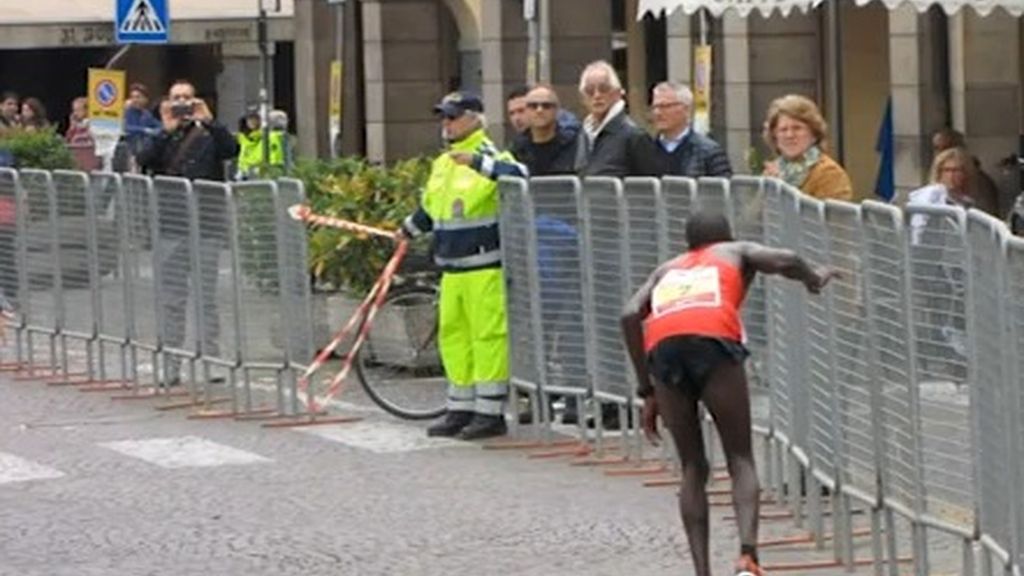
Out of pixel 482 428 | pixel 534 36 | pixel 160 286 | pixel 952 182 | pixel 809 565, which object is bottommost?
pixel 809 565

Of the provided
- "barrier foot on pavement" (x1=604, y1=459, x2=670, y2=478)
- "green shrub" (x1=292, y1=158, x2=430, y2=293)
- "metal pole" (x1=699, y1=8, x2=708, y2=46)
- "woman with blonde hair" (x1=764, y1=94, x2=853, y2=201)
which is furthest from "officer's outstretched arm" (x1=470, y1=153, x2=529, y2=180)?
"metal pole" (x1=699, y1=8, x2=708, y2=46)

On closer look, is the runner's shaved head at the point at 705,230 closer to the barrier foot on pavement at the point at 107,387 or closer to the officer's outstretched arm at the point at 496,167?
the officer's outstretched arm at the point at 496,167

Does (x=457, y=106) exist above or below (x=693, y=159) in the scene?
above

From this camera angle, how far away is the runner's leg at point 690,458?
11.2 meters

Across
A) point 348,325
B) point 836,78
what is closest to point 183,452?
point 348,325

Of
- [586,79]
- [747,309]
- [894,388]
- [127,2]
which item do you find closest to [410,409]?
[586,79]

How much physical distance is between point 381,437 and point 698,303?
563 cm

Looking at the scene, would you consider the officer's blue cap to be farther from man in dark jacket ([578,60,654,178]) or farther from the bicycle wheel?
the bicycle wheel

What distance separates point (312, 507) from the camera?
45.7 ft

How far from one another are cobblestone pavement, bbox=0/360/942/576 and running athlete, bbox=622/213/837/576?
75 cm

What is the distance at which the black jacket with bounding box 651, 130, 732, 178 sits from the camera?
15.5 meters

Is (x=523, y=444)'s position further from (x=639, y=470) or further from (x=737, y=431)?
(x=737, y=431)

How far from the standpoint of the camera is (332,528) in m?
13.2

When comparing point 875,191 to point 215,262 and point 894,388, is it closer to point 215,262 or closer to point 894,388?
point 215,262
